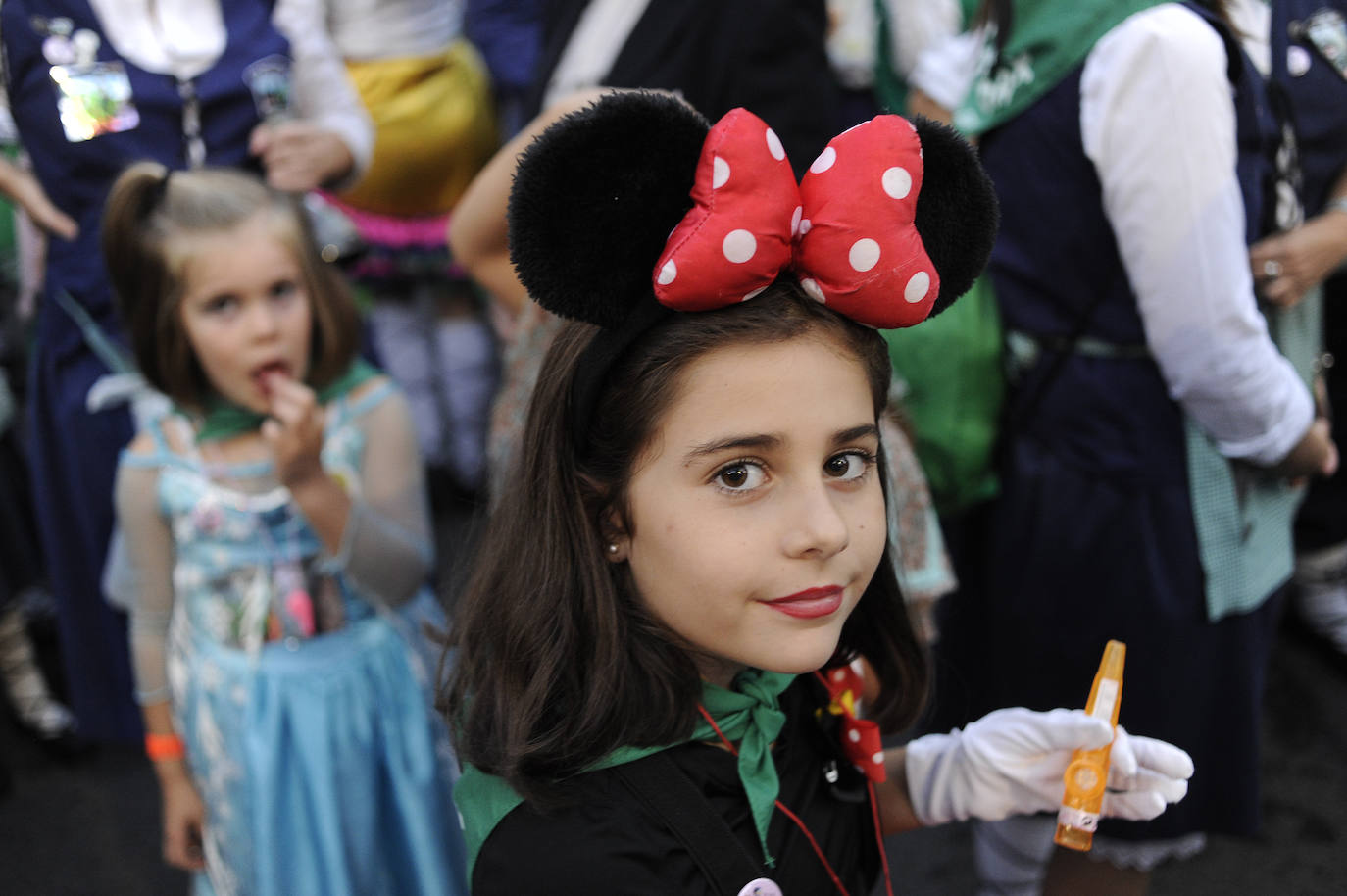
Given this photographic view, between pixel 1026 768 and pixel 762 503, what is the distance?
46 centimetres

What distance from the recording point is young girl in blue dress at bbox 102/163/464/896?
5.17 feet

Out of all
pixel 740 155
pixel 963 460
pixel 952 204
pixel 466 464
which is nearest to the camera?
pixel 740 155

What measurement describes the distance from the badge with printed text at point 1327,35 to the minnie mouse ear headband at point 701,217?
969 millimetres

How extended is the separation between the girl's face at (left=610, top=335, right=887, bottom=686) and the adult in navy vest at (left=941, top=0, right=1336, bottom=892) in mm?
751

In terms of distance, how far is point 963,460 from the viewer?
176 centimetres

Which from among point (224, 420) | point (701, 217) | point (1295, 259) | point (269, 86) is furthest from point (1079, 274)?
point (269, 86)

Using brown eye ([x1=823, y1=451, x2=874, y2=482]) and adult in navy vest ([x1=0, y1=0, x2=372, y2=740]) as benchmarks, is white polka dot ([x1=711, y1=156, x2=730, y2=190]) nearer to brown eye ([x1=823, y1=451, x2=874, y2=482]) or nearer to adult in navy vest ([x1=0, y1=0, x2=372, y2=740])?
brown eye ([x1=823, y1=451, x2=874, y2=482])

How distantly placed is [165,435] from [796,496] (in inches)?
46.4

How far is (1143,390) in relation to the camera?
1602 mm

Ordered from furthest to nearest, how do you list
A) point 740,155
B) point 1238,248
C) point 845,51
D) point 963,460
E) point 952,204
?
1. point 845,51
2. point 963,460
3. point 1238,248
4. point 952,204
5. point 740,155

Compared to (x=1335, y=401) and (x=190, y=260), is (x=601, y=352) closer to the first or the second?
(x=190, y=260)

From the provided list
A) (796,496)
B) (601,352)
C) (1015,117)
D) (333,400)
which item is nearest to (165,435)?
(333,400)

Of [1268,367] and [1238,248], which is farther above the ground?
[1238,248]

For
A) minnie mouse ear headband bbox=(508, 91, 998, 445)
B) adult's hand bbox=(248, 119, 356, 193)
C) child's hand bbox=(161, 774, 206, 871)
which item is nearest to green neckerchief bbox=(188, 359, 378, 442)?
adult's hand bbox=(248, 119, 356, 193)
